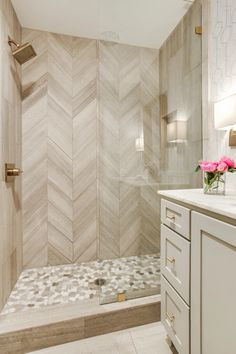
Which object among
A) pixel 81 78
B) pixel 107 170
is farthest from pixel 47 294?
pixel 81 78

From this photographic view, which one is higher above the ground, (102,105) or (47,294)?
(102,105)

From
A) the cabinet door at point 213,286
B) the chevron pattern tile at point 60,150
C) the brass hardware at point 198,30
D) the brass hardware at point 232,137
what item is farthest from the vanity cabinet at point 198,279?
the brass hardware at point 198,30

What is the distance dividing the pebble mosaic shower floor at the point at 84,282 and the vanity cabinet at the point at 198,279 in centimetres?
40

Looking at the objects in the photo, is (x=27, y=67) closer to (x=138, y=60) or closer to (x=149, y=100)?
(x=138, y=60)

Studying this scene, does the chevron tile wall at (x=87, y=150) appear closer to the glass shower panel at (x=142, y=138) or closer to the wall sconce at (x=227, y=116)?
the glass shower panel at (x=142, y=138)

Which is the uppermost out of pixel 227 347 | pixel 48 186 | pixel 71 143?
pixel 71 143

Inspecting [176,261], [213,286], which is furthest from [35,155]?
[213,286]

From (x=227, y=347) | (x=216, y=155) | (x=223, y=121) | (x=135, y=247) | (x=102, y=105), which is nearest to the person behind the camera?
(x=227, y=347)

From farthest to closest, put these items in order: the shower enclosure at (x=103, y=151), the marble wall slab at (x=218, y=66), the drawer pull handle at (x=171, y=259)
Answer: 1. the shower enclosure at (x=103, y=151)
2. the marble wall slab at (x=218, y=66)
3. the drawer pull handle at (x=171, y=259)

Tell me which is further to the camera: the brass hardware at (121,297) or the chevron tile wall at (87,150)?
the chevron tile wall at (87,150)

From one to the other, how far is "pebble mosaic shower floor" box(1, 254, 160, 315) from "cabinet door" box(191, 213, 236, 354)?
2.22 feet

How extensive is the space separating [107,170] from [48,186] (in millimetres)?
637

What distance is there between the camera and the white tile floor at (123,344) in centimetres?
118

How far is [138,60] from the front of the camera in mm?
1868
